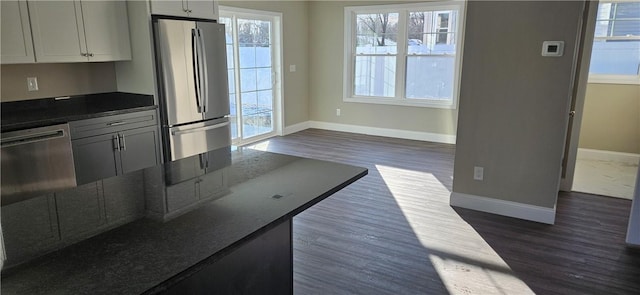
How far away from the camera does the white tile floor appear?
13.9 ft

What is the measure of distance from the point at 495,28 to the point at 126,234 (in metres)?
3.09

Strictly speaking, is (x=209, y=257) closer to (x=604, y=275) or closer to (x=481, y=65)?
(x=604, y=275)

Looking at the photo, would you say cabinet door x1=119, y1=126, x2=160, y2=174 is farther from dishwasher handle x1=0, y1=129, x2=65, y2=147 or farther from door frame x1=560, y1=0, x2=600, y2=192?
door frame x1=560, y1=0, x2=600, y2=192

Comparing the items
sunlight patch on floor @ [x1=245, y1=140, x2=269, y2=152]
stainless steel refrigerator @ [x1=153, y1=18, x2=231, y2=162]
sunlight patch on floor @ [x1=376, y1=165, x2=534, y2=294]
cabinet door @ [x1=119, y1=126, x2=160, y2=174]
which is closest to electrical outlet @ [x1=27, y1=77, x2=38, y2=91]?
cabinet door @ [x1=119, y1=126, x2=160, y2=174]

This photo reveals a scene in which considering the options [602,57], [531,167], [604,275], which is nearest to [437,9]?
[602,57]

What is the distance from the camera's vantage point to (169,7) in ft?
12.6

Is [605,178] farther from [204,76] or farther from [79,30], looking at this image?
[79,30]

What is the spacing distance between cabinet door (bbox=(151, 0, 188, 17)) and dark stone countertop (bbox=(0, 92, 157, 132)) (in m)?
0.78

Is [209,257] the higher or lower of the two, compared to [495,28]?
lower

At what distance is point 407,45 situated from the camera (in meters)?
6.42

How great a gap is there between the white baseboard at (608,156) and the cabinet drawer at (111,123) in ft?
17.4

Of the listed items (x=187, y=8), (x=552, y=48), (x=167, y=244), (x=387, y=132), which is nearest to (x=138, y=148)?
(x=187, y=8)

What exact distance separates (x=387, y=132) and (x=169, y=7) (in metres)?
4.07

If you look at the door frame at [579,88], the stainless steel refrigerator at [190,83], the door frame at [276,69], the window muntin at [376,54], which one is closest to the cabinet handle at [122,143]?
the stainless steel refrigerator at [190,83]
